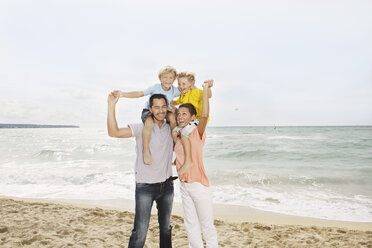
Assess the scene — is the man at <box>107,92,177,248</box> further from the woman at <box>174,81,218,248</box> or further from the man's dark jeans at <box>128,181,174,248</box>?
the woman at <box>174,81,218,248</box>

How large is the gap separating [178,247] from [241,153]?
54.3ft

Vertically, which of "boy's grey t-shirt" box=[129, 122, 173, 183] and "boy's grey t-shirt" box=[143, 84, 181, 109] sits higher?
"boy's grey t-shirt" box=[143, 84, 181, 109]

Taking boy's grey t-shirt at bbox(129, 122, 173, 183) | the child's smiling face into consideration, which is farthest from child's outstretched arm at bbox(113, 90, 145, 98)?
the child's smiling face

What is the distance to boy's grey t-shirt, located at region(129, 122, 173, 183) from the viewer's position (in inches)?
104

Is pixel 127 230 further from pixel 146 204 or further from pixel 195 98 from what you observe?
pixel 195 98

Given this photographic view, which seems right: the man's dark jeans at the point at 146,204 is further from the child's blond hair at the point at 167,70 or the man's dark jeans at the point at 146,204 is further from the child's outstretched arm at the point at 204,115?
the child's blond hair at the point at 167,70

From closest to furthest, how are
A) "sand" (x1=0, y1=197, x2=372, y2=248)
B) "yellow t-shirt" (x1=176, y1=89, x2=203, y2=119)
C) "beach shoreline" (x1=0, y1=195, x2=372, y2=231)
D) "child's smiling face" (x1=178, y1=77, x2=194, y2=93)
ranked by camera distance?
"yellow t-shirt" (x1=176, y1=89, x2=203, y2=119) < "child's smiling face" (x1=178, y1=77, x2=194, y2=93) < "sand" (x1=0, y1=197, x2=372, y2=248) < "beach shoreline" (x1=0, y1=195, x2=372, y2=231)

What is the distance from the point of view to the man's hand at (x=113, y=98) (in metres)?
2.66

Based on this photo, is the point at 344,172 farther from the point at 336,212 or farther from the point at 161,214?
the point at 161,214

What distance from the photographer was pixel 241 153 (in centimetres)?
2039

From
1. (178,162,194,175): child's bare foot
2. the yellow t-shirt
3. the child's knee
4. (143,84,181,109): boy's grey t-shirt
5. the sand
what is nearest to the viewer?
(178,162,194,175): child's bare foot

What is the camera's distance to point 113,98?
2705 mm

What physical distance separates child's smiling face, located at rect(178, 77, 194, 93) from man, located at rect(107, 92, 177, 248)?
0.84m

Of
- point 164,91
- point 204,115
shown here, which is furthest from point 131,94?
point 204,115
